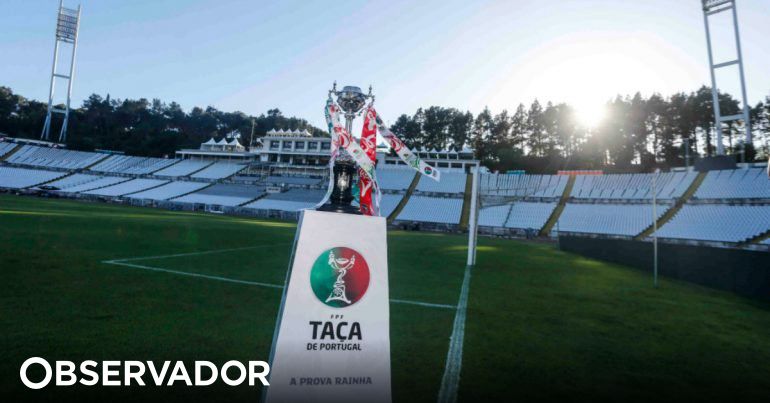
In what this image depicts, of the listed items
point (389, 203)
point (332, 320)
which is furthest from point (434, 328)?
point (389, 203)

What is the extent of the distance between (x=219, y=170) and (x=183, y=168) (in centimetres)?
716

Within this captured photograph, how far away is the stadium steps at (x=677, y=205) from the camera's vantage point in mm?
35406

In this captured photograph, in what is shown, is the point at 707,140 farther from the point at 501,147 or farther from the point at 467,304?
the point at 467,304

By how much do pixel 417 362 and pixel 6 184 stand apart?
7574 cm

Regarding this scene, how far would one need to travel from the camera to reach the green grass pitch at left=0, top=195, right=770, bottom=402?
4.80 meters

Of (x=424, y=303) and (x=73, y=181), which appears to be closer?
(x=424, y=303)

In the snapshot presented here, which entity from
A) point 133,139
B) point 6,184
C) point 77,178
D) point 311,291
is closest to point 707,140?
point 311,291

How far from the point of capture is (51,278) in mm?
8398

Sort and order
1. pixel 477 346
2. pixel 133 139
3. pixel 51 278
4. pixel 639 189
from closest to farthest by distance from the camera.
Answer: pixel 477 346 → pixel 51 278 → pixel 639 189 → pixel 133 139

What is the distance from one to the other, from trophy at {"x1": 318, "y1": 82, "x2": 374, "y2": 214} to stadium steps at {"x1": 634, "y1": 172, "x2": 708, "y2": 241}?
3882 centimetres

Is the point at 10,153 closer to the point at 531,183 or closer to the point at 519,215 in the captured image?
the point at 519,215

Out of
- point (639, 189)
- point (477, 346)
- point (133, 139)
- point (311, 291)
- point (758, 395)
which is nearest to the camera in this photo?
point (311, 291)

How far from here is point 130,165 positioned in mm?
68750

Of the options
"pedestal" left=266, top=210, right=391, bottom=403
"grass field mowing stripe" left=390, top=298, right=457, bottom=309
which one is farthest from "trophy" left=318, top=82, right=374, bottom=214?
"grass field mowing stripe" left=390, top=298, right=457, bottom=309
